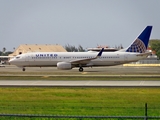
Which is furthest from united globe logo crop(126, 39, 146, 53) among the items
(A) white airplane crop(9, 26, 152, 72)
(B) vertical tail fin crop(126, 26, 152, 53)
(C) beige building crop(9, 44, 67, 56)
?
(C) beige building crop(9, 44, 67, 56)

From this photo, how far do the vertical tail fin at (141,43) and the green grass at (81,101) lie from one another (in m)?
44.3

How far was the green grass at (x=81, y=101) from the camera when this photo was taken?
21922 mm

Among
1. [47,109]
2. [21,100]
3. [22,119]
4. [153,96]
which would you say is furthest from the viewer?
[153,96]

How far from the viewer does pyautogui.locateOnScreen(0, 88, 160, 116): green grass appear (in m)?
21.9

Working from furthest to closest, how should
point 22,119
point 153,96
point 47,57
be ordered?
1. point 47,57
2. point 153,96
3. point 22,119

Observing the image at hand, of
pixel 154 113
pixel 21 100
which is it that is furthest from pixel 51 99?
pixel 154 113

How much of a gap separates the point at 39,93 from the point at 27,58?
144ft

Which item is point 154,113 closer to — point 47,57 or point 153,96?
point 153,96

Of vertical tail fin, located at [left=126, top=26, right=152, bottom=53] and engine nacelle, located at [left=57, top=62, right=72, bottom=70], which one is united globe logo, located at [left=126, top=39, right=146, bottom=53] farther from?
engine nacelle, located at [left=57, top=62, right=72, bottom=70]

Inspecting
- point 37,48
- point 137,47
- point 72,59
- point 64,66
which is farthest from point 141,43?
point 37,48

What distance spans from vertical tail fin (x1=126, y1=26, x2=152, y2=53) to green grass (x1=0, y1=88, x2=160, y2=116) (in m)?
44.3

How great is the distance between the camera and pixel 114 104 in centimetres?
2606

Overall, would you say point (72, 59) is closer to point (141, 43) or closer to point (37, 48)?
point (141, 43)

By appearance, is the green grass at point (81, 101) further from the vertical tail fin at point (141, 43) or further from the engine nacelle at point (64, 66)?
the vertical tail fin at point (141, 43)
